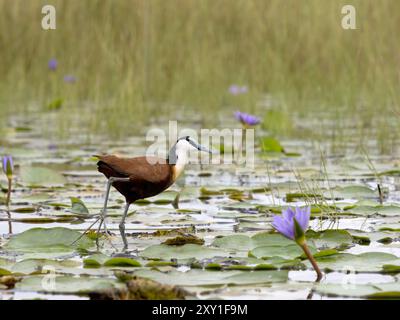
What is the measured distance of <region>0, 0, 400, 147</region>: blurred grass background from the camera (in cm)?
990

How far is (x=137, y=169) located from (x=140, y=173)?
3 cm

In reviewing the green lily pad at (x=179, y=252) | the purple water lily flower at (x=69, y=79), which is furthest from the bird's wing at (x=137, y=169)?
the purple water lily flower at (x=69, y=79)

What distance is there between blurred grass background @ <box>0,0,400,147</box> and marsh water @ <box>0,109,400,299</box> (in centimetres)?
263

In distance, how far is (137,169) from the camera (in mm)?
4312

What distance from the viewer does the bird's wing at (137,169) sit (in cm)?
430

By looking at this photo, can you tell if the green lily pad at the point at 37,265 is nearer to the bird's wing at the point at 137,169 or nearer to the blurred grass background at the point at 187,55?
the bird's wing at the point at 137,169

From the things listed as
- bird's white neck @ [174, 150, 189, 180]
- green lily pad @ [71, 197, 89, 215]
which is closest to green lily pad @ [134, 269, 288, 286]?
bird's white neck @ [174, 150, 189, 180]

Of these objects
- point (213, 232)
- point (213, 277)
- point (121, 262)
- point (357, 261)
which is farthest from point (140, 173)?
point (357, 261)

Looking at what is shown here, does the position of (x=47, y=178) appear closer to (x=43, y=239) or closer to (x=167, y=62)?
(x=43, y=239)

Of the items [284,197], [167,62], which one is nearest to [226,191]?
[284,197]

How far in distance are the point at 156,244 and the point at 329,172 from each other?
262 centimetres

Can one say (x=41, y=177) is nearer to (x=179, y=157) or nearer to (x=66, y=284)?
(x=179, y=157)

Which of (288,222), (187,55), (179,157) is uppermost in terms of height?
(187,55)

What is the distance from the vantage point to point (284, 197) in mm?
5527
